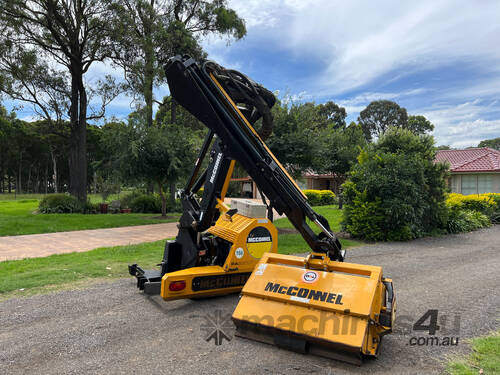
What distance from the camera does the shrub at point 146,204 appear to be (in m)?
20.0

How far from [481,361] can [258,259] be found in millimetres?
2647

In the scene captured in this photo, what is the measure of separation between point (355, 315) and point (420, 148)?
1033 cm

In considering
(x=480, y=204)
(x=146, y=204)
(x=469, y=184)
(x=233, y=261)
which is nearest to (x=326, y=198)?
(x=469, y=184)

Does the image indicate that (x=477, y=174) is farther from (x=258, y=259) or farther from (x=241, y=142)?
(x=241, y=142)

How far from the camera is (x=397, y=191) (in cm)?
1097

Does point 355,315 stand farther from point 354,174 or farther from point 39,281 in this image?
point 354,174

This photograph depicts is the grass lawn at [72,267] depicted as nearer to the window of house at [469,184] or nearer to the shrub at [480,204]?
the shrub at [480,204]

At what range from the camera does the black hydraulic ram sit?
4.32 m

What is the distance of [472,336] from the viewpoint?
13.1 ft

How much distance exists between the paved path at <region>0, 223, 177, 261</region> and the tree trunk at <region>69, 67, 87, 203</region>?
7.84 meters

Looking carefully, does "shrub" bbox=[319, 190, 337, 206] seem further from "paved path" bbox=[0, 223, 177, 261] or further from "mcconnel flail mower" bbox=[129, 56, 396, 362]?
"mcconnel flail mower" bbox=[129, 56, 396, 362]

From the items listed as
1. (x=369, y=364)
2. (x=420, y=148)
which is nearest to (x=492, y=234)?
(x=420, y=148)

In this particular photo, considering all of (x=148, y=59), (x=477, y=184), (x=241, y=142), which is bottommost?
(x=477, y=184)

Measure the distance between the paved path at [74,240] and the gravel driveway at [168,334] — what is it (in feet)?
13.8
